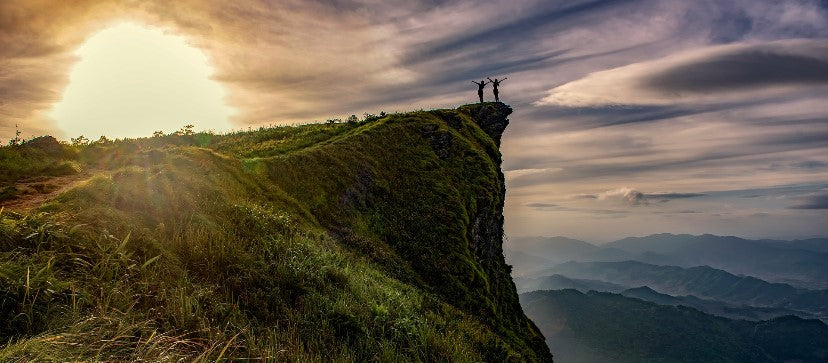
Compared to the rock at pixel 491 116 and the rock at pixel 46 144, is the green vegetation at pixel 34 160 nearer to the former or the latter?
the rock at pixel 46 144

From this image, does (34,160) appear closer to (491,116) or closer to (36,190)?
(36,190)

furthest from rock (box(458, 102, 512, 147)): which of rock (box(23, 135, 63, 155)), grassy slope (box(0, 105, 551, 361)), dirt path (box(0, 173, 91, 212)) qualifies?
dirt path (box(0, 173, 91, 212))

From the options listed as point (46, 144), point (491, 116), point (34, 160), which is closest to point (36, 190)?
point (34, 160)

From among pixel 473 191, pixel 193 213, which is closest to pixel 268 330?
pixel 193 213

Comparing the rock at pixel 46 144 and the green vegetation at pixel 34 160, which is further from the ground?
the rock at pixel 46 144

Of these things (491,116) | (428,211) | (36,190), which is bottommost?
(428,211)

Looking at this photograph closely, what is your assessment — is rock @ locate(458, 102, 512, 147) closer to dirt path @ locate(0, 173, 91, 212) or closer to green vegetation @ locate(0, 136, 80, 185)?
green vegetation @ locate(0, 136, 80, 185)

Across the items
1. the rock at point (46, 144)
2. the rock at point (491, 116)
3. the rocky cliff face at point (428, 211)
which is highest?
the rock at point (491, 116)

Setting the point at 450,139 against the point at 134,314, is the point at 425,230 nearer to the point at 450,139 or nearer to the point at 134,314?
the point at 450,139

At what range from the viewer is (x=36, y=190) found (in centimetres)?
1113

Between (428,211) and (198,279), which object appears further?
(428,211)

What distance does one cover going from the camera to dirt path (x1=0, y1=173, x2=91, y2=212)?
30.5 feet

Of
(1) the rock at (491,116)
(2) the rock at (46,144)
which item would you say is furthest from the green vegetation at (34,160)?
(1) the rock at (491,116)

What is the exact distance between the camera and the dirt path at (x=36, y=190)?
9287mm
